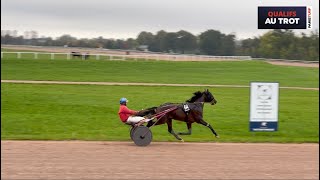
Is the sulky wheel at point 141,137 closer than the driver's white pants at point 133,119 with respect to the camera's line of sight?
Yes

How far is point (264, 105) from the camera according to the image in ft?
47.0

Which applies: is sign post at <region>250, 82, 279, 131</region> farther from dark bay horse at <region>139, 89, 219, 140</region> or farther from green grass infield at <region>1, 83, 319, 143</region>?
dark bay horse at <region>139, 89, 219, 140</region>

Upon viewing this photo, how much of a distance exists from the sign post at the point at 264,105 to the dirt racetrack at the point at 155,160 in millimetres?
926

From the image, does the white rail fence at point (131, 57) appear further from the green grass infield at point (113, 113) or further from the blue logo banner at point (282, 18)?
the blue logo banner at point (282, 18)

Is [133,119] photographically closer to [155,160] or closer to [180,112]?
[180,112]

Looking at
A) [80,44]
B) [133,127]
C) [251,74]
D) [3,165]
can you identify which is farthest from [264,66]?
[3,165]

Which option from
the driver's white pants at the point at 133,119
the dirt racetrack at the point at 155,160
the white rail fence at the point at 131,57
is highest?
the white rail fence at the point at 131,57

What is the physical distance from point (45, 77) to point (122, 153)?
26.2 metres

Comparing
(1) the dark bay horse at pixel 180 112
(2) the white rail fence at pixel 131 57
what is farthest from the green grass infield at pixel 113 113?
(2) the white rail fence at pixel 131 57

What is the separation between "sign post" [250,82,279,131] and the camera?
1424 cm

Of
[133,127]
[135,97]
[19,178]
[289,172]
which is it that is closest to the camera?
[19,178]

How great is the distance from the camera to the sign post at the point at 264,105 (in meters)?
14.2

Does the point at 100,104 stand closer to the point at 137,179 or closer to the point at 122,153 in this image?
the point at 122,153

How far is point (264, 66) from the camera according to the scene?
50.6m
